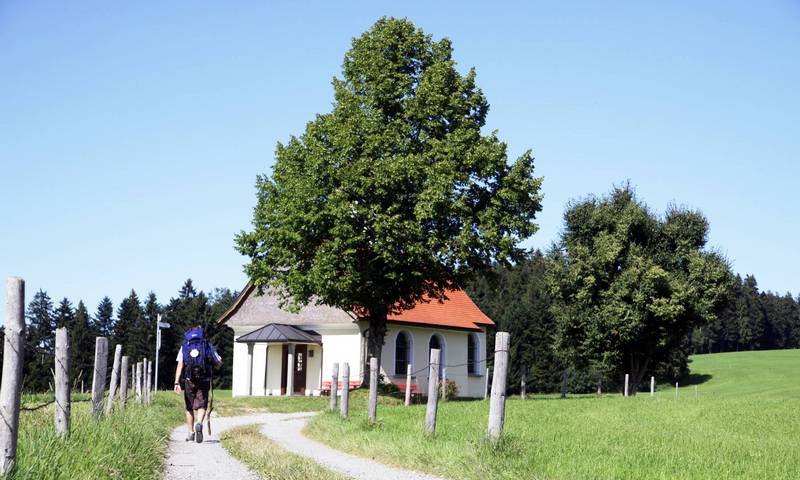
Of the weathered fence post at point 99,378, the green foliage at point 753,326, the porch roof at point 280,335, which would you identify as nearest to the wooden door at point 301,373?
the porch roof at point 280,335

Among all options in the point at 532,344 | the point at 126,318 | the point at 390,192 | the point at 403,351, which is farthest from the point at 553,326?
the point at 126,318

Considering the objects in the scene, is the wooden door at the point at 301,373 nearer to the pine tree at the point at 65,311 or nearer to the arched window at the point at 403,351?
the arched window at the point at 403,351

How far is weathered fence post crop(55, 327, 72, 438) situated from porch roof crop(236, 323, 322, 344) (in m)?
31.6

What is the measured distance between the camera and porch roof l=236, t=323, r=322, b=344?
41175mm

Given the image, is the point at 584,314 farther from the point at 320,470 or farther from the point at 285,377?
the point at 320,470

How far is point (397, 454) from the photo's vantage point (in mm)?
11219

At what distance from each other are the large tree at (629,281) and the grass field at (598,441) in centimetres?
1794

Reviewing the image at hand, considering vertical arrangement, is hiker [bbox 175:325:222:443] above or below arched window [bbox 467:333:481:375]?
above

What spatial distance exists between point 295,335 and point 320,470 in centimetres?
3226

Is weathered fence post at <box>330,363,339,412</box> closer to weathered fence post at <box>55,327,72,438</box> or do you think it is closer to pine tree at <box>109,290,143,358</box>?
weathered fence post at <box>55,327,72,438</box>

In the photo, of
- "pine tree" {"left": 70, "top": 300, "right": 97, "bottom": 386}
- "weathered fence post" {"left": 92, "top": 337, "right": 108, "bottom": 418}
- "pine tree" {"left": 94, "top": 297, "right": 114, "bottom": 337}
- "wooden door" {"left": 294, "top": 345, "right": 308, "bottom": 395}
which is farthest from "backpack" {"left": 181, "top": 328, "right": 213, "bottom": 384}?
"pine tree" {"left": 94, "top": 297, "right": 114, "bottom": 337}

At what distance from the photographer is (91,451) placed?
27.1 feet

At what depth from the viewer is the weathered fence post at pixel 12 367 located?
6.58 meters

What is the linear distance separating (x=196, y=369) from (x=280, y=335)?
28341 millimetres
